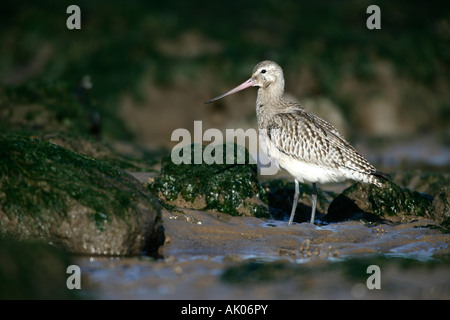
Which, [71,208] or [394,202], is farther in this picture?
[394,202]

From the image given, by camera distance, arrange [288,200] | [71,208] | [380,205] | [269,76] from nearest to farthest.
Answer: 1. [71,208]
2. [380,205]
3. [269,76]
4. [288,200]

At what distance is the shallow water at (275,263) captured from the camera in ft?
20.5

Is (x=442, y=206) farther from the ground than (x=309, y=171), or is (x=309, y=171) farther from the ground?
(x=309, y=171)

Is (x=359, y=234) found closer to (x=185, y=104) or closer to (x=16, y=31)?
(x=185, y=104)

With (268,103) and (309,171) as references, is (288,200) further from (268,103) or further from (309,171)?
(268,103)

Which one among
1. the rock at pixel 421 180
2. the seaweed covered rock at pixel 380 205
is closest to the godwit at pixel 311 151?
the seaweed covered rock at pixel 380 205

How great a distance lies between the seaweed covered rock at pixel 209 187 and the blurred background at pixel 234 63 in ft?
19.8

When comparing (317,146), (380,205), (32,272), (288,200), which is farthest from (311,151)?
(32,272)

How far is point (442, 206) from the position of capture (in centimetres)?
909

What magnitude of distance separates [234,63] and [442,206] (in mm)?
9014

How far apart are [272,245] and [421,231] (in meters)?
2.05

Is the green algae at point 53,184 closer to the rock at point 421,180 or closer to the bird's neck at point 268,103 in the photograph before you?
the bird's neck at point 268,103

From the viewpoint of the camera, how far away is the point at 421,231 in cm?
843

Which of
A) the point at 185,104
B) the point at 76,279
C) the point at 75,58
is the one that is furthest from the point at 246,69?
the point at 76,279
